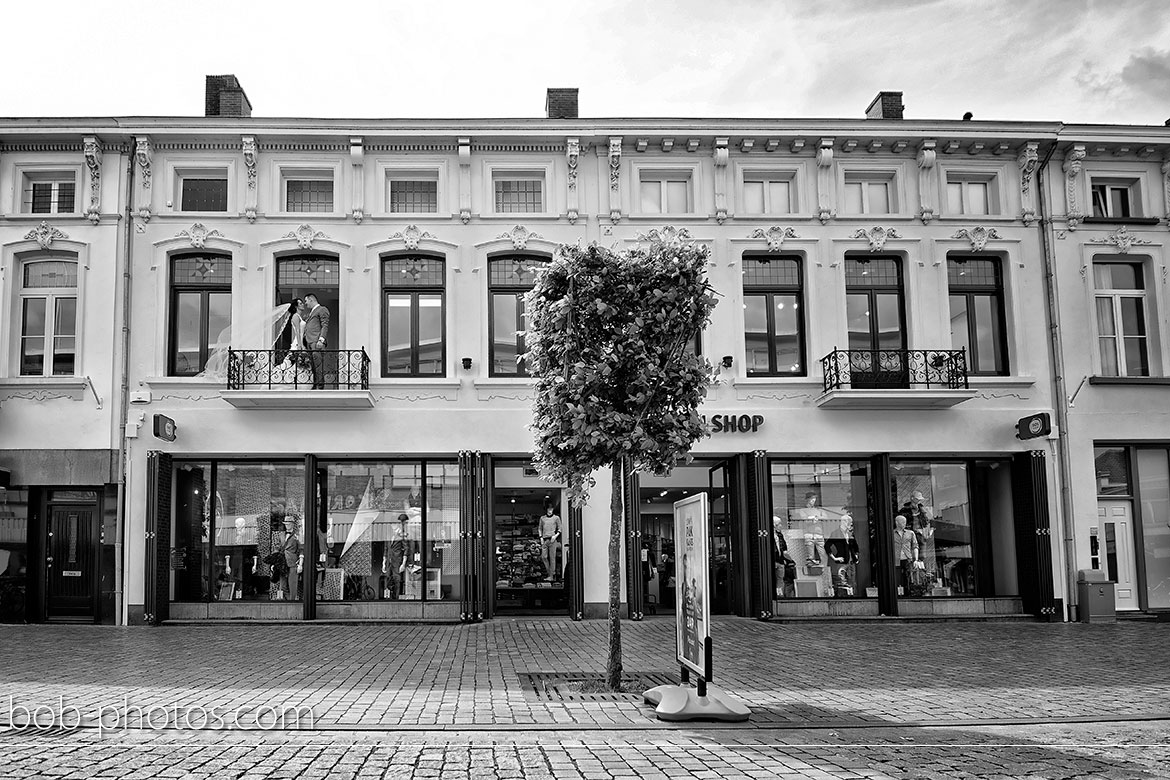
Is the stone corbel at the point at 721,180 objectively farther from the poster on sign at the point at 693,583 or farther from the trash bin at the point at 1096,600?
the poster on sign at the point at 693,583

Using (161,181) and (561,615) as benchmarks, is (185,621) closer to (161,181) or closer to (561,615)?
(561,615)

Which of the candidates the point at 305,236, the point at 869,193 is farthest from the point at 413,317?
the point at 869,193

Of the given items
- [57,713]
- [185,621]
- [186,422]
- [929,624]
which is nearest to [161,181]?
[186,422]

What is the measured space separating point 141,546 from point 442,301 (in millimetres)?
7056

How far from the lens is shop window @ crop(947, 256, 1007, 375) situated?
2103 centimetres

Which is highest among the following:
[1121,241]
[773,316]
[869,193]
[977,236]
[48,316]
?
[869,193]

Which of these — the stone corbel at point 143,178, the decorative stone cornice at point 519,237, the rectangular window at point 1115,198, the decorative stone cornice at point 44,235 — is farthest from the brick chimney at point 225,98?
the rectangular window at point 1115,198

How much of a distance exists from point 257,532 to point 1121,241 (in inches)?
694

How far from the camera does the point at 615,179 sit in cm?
2073

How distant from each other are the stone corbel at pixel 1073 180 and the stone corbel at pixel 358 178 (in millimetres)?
13755

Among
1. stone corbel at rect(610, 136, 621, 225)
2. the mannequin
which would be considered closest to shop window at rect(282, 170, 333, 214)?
stone corbel at rect(610, 136, 621, 225)

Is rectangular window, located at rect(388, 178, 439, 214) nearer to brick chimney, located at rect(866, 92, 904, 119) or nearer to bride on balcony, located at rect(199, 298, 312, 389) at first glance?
bride on balcony, located at rect(199, 298, 312, 389)

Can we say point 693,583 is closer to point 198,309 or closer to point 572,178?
point 572,178

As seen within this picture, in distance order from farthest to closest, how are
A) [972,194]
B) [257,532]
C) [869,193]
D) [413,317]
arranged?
1. [972,194]
2. [869,193]
3. [413,317]
4. [257,532]
